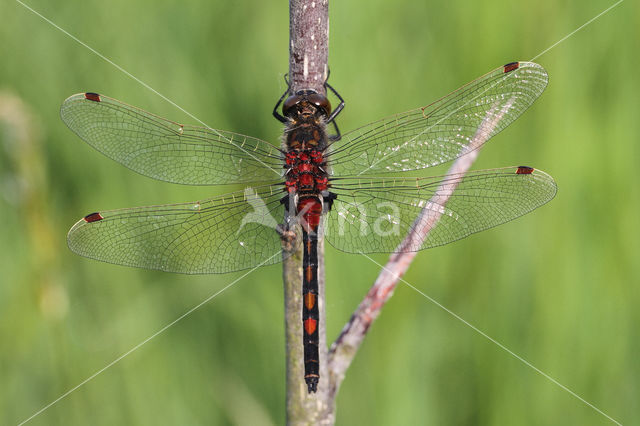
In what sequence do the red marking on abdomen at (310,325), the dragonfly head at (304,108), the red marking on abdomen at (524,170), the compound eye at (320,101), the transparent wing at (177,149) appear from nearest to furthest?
the red marking on abdomen at (310,325), the compound eye at (320,101), the dragonfly head at (304,108), the red marking on abdomen at (524,170), the transparent wing at (177,149)

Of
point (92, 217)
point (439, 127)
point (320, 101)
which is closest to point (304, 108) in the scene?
point (320, 101)

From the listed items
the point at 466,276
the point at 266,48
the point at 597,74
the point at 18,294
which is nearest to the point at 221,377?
the point at 18,294

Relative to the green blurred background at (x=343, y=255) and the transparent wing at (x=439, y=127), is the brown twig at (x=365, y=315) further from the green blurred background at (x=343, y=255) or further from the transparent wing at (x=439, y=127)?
the green blurred background at (x=343, y=255)

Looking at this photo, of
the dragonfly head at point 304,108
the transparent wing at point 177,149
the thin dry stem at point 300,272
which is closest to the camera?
the thin dry stem at point 300,272

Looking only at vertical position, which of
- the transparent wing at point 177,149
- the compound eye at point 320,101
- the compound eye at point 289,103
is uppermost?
the compound eye at point 289,103


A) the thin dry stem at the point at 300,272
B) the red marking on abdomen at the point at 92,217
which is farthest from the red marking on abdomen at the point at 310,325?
the red marking on abdomen at the point at 92,217

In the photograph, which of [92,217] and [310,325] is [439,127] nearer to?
[310,325]

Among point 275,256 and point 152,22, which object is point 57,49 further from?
point 275,256
